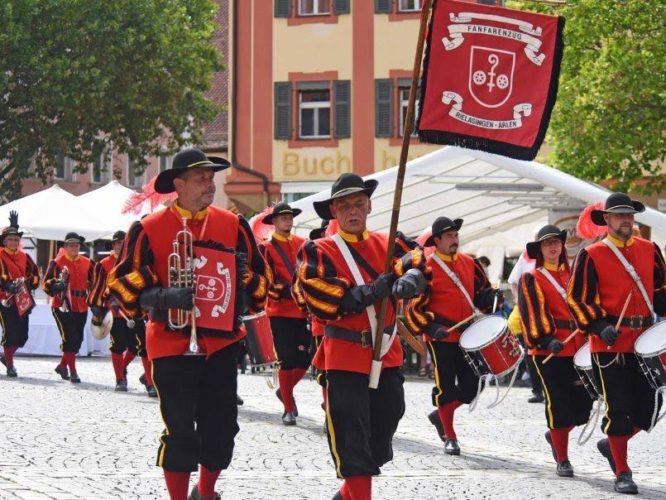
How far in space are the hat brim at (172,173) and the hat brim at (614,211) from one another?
2.92 metres

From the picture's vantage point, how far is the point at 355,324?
8.51 m

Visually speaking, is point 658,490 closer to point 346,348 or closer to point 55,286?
→ point 346,348

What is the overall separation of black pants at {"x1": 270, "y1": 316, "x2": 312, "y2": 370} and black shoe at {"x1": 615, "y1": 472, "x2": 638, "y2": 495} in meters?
4.83

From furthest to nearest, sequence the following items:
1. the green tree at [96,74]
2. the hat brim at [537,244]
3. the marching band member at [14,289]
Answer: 1. the green tree at [96,74]
2. the marching band member at [14,289]
3. the hat brim at [537,244]

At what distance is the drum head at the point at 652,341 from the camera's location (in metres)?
9.91

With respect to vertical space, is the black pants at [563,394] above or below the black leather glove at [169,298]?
below

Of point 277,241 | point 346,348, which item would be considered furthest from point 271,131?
point 346,348

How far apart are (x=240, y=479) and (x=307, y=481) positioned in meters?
0.42

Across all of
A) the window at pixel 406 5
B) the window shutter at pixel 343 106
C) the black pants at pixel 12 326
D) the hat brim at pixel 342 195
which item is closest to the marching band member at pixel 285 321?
the hat brim at pixel 342 195

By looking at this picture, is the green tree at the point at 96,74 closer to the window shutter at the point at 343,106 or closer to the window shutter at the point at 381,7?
the window shutter at the point at 343,106

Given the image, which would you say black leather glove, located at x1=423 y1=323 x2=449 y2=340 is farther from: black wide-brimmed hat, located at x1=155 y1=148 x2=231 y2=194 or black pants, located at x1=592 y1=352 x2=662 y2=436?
black wide-brimmed hat, located at x1=155 y1=148 x2=231 y2=194

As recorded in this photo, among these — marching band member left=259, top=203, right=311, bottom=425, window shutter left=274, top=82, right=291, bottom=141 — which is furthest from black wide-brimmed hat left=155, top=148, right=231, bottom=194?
window shutter left=274, top=82, right=291, bottom=141

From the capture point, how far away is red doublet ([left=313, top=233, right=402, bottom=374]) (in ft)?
27.6

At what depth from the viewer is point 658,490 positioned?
1024 centimetres
